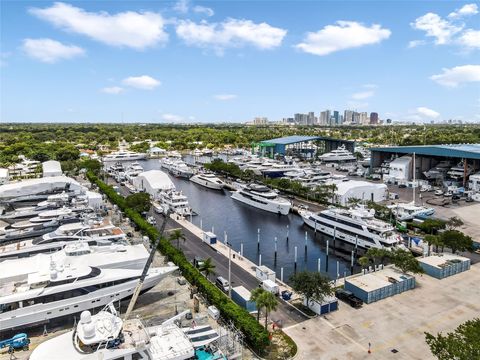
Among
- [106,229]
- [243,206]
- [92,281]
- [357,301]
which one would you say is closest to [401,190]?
[243,206]

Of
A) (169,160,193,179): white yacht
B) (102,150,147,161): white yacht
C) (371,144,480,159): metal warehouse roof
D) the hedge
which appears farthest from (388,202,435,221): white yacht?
(102,150,147,161): white yacht

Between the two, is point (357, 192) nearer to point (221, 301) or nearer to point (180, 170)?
point (221, 301)

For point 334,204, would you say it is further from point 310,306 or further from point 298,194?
point 310,306

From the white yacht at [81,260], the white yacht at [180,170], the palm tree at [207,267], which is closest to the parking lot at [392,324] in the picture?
the palm tree at [207,267]

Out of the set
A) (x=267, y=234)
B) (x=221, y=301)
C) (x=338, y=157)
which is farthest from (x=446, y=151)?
(x=221, y=301)

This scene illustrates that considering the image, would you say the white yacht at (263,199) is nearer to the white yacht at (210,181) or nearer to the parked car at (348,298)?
the white yacht at (210,181)
